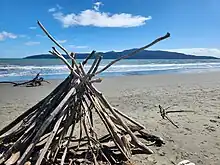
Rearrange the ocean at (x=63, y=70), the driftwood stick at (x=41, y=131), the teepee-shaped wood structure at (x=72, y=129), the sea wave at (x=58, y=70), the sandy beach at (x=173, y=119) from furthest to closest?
the sea wave at (x=58, y=70) < the ocean at (x=63, y=70) < the sandy beach at (x=173, y=119) < the teepee-shaped wood structure at (x=72, y=129) < the driftwood stick at (x=41, y=131)

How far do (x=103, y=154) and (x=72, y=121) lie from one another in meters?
0.69

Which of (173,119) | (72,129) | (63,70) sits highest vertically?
(72,129)

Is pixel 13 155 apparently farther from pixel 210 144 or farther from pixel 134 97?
pixel 134 97

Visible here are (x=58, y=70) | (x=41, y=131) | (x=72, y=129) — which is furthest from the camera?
(x=58, y=70)

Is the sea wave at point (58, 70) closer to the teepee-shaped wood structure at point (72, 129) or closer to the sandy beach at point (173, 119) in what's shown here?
the sandy beach at point (173, 119)

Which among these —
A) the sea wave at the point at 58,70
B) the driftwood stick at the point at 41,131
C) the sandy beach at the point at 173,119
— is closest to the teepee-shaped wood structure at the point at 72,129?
the driftwood stick at the point at 41,131

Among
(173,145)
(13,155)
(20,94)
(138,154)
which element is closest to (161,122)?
(173,145)

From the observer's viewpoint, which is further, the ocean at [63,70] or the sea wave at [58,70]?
the sea wave at [58,70]

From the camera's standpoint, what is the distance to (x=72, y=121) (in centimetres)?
410

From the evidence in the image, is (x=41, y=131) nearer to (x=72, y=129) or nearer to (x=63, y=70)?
(x=72, y=129)

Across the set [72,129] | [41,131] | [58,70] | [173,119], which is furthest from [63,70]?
[41,131]

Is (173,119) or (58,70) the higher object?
(58,70)

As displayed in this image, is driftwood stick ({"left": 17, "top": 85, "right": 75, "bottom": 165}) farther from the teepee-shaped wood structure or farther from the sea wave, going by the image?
the sea wave

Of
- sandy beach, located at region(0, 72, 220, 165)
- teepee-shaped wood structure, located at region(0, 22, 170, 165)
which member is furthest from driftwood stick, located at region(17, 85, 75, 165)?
sandy beach, located at region(0, 72, 220, 165)
